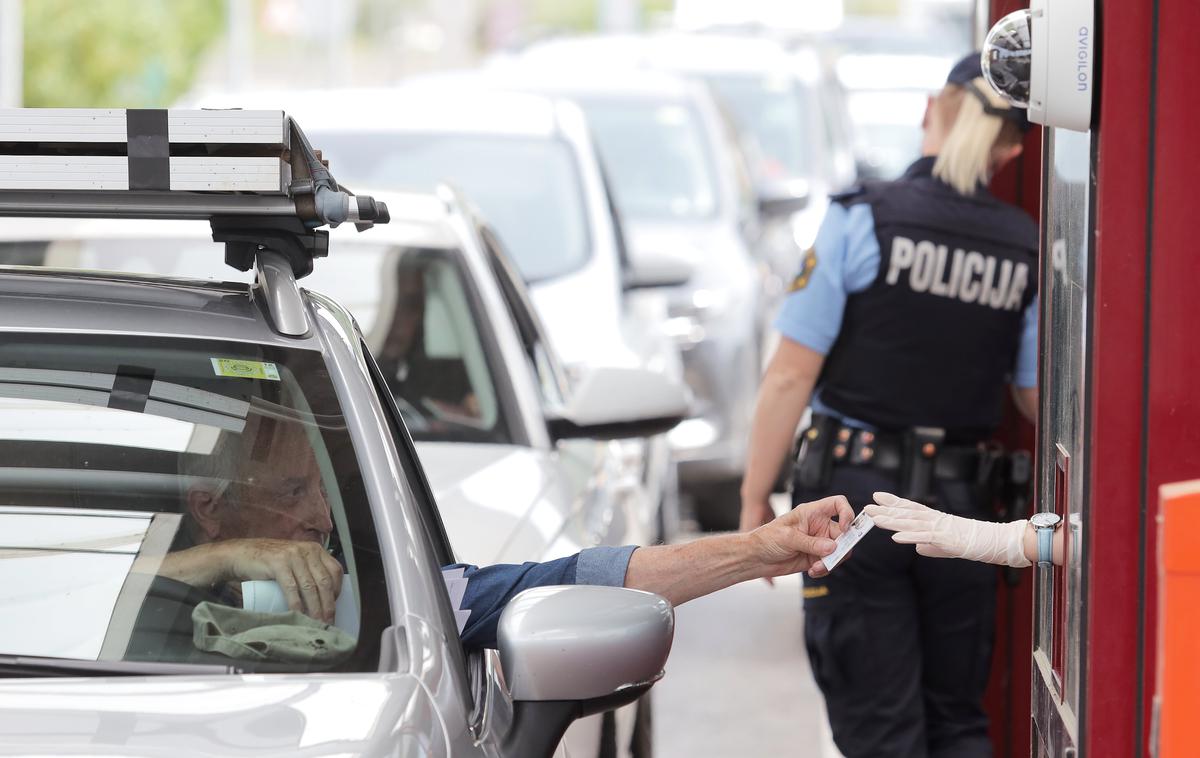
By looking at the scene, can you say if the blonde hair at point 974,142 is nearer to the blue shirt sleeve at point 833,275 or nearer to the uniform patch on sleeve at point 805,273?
the blue shirt sleeve at point 833,275

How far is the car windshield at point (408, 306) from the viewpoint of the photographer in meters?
4.37

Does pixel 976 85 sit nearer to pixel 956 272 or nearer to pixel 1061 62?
pixel 956 272

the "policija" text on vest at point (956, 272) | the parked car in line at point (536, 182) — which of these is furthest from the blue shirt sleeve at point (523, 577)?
the parked car in line at point (536, 182)

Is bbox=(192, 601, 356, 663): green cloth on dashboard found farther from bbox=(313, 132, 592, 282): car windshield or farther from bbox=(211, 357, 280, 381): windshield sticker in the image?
bbox=(313, 132, 592, 282): car windshield

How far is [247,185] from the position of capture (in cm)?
242

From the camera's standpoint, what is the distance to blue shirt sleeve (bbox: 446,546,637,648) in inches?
109

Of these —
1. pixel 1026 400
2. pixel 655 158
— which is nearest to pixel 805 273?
pixel 1026 400

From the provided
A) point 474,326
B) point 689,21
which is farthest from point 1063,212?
point 689,21

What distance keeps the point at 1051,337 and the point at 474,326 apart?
7.10 feet

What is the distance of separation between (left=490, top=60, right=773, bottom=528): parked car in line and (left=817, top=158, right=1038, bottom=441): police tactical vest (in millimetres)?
2926

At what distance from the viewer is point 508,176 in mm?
6535

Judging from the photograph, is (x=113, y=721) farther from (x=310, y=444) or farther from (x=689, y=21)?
(x=689, y=21)

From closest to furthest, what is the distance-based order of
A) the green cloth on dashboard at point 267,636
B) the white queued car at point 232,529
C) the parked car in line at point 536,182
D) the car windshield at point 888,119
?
1. the white queued car at point 232,529
2. the green cloth on dashboard at point 267,636
3. the parked car in line at point 536,182
4. the car windshield at point 888,119

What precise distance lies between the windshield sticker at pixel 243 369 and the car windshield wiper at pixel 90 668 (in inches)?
19.0
